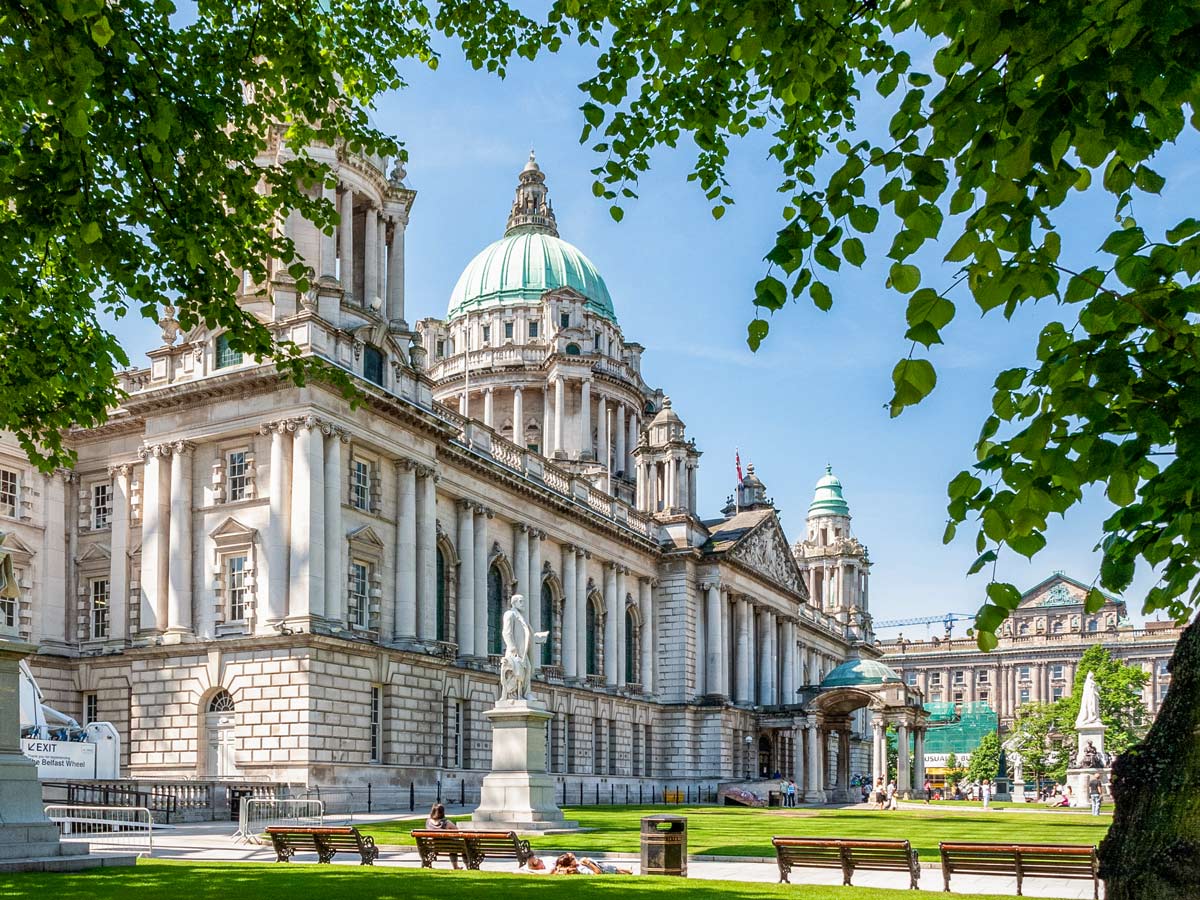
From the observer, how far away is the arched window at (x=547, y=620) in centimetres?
5912

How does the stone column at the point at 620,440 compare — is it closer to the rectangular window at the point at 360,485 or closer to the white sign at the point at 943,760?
the rectangular window at the point at 360,485

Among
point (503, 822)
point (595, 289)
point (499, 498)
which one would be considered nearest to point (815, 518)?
point (595, 289)

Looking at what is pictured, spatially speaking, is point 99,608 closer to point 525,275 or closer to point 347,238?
point 347,238

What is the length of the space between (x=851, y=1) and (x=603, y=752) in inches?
2180

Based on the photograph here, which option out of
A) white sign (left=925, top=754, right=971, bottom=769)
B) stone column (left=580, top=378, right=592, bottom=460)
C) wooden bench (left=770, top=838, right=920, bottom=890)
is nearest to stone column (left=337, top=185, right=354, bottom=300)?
wooden bench (left=770, top=838, right=920, bottom=890)

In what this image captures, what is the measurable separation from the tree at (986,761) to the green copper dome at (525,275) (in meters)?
59.1

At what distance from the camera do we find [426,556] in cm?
4681

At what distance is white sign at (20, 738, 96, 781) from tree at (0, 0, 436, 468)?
1493cm

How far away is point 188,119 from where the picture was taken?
15.4 metres

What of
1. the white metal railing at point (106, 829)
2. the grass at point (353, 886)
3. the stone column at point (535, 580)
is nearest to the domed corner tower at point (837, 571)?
the stone column at point (535, 580)

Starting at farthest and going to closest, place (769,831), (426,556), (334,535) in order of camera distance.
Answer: (426,556), (334,535), (769,831)

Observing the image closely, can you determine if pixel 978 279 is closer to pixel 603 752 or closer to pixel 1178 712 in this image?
pixel 1178 712

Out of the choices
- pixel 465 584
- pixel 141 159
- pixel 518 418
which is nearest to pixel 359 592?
pixel 465 584

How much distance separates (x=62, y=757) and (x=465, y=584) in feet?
66.6
